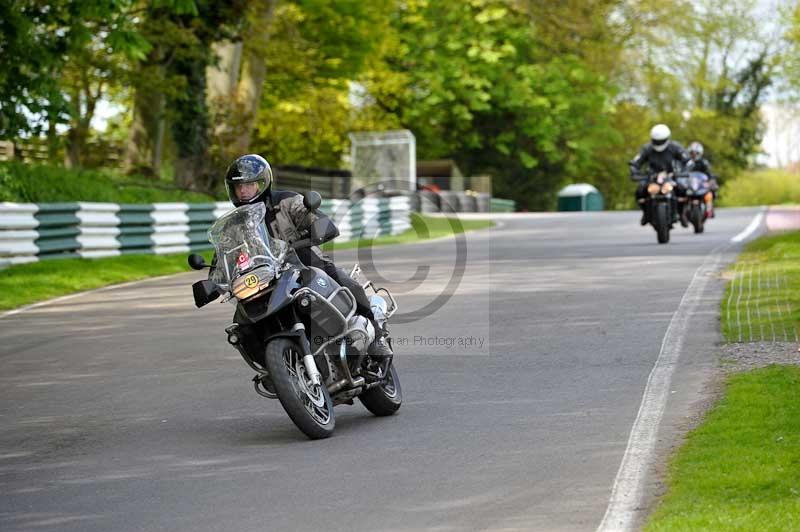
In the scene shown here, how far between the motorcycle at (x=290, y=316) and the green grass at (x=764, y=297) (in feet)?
14.7

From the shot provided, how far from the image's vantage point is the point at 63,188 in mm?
25984

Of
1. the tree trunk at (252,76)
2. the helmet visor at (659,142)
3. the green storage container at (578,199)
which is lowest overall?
the green storage container at (578,199)

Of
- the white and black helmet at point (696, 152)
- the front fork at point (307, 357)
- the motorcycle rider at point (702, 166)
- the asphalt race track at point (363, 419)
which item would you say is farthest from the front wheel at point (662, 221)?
the front fork at point (307, 357)

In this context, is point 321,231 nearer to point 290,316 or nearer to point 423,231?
point 290,316

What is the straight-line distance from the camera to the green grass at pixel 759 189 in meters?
80.8

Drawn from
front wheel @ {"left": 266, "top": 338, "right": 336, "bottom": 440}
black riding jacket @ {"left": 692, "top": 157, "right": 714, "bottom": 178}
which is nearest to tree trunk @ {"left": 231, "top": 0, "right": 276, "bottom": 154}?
black riding jacket @ {"left": 692, "top": 157, "right": 714, "bottom": 178}

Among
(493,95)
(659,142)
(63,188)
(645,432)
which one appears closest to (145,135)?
(63,188)

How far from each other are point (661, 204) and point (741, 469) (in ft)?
57.8

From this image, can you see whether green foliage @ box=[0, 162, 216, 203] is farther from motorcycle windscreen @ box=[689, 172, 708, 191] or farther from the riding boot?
the riding boot

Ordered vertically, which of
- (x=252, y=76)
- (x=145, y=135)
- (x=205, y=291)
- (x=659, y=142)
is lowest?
(x=205, y=291)

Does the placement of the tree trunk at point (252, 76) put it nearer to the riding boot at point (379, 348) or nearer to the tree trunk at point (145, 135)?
the tree trunk at point (145, 135)

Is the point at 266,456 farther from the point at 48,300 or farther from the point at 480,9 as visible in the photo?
the point at 480,9

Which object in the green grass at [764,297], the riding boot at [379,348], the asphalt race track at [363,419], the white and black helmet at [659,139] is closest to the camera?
the asphalt race track at [363,419]

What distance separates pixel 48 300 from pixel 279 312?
1051 centimetres
